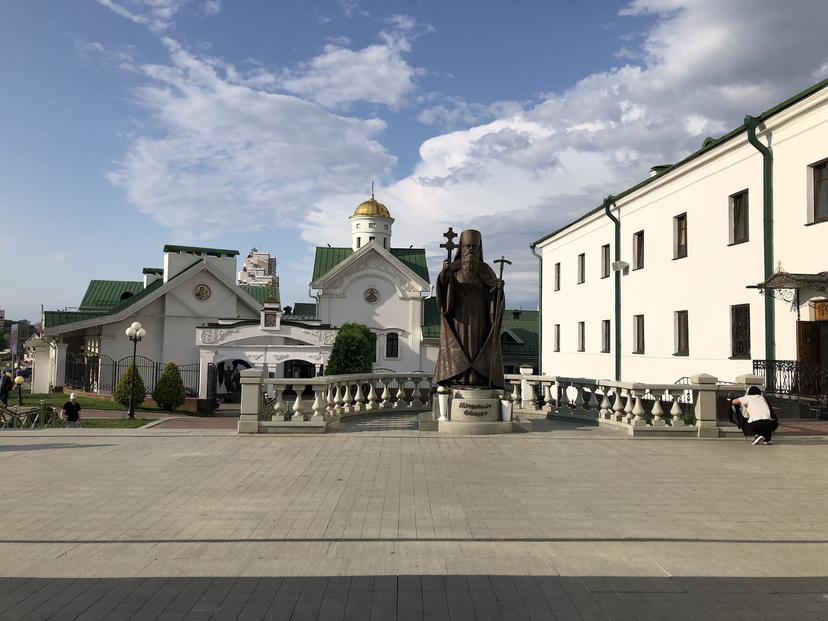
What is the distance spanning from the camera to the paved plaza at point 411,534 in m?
4.70

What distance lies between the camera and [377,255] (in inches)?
1788

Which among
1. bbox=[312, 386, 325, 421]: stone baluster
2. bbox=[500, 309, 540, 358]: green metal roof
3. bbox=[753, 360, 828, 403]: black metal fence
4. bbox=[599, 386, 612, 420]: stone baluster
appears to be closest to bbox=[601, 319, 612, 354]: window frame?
bbox=[753, 360, 828, 403]: black metal fence

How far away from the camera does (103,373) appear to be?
113 ft

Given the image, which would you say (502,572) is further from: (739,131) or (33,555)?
(739,131)

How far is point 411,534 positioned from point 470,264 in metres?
7.73

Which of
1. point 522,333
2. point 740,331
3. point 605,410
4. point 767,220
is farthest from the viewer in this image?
point 522,333

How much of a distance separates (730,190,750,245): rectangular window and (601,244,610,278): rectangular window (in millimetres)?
8793

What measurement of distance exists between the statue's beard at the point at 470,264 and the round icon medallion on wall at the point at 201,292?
28.1 metres

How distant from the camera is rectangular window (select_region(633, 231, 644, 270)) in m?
24.5

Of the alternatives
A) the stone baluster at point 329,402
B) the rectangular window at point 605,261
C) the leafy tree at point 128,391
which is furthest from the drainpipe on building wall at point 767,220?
the leafy tree at point 128,391

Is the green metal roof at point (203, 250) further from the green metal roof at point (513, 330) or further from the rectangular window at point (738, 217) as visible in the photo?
the rectangular window at point (738, 217)

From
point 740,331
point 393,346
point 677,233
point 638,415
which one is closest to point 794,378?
point 740,331

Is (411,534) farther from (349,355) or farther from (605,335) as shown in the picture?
(349,355)

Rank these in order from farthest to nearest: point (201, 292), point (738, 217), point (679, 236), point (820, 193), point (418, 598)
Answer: point (201, 292) → point (679, 236) → point (738, 217) → point (820, 193) → point (418, 598)
